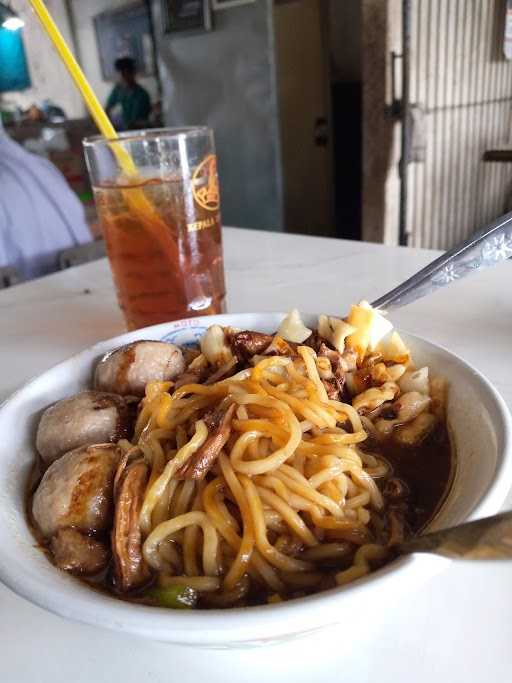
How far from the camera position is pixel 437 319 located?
971 millimetres

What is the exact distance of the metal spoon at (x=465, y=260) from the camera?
2.23 ft

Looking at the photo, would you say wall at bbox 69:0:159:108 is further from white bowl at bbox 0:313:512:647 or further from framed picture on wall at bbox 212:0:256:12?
white bowl at bbox 0:313:512:647

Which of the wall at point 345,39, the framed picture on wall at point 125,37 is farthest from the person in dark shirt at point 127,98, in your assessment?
the wall at point 345,39

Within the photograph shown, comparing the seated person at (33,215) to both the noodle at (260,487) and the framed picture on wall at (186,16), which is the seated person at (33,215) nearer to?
the noodle at (260,487)

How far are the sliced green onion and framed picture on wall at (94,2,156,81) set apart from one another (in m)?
3.64

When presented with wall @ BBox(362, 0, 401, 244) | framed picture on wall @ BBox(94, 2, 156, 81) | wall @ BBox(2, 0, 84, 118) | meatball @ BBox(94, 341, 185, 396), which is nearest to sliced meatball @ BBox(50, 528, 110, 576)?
meatball @ BBox(94, 341, 185, 396)

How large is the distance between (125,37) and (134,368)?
11.5ft

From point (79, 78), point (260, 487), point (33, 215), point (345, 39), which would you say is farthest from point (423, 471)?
point (345, 39)

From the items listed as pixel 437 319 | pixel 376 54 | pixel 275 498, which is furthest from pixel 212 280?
pixel 376 54

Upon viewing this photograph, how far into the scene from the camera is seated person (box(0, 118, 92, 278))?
1934 mm

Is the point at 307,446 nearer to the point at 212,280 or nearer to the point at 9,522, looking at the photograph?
the point at 9,522

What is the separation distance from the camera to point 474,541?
0.34 metres

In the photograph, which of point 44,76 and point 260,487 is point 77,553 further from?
point 44,76

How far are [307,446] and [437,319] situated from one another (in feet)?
1.75
